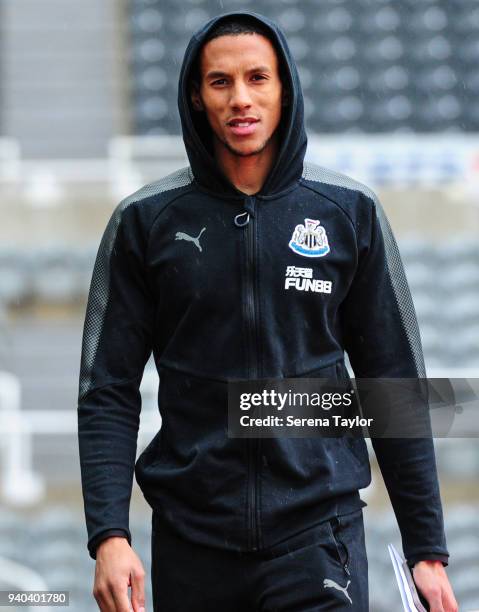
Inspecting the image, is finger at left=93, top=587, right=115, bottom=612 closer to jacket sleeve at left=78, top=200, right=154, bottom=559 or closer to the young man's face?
jacket sleeve at left=78, top=200, right=154, bottom=559

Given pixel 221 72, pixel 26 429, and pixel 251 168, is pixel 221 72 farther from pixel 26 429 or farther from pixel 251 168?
pixel 26 429

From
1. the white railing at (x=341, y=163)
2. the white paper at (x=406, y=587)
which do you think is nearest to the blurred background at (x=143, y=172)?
the white railing at (x=341, y=163)

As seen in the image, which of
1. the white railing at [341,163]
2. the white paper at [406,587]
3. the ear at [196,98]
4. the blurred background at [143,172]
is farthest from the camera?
the white railing at [341,163]

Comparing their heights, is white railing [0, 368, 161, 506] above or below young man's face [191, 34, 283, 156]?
above

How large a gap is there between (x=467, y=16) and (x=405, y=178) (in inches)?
60.4

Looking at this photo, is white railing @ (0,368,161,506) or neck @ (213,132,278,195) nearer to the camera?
neck @ (213,132,278,195)

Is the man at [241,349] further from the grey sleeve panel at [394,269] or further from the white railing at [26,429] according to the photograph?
the white railing at [26,429]

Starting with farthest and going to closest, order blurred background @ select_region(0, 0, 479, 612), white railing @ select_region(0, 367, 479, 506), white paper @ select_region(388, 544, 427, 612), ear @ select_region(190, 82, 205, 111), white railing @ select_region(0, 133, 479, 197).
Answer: white railing @ select_region(0, 133, 479, 197), white railing @ select_region(0, 367, 479, 506), blurred background @ select_region(0, 0, 479, 612), ear @ select_region(190, 82, 205, 111), white paper @ select_region(388, 544, 427, 612)

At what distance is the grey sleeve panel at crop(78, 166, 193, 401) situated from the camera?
5.22ft

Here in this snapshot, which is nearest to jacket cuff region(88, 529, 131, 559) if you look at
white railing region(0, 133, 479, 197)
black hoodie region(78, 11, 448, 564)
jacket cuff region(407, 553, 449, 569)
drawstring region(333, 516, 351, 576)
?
black hoodie region(78, 11, 448, 564)

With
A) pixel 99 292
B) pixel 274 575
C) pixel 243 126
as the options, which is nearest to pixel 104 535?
pixel 274 575

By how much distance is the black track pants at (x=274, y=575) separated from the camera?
1437 mm

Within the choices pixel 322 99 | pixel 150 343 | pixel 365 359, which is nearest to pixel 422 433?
pixel 365 359

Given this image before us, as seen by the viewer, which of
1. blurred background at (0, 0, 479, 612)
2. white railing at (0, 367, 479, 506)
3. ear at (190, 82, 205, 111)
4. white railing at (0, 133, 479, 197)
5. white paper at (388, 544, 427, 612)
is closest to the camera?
white paper at (388, 544, 427, 612)
